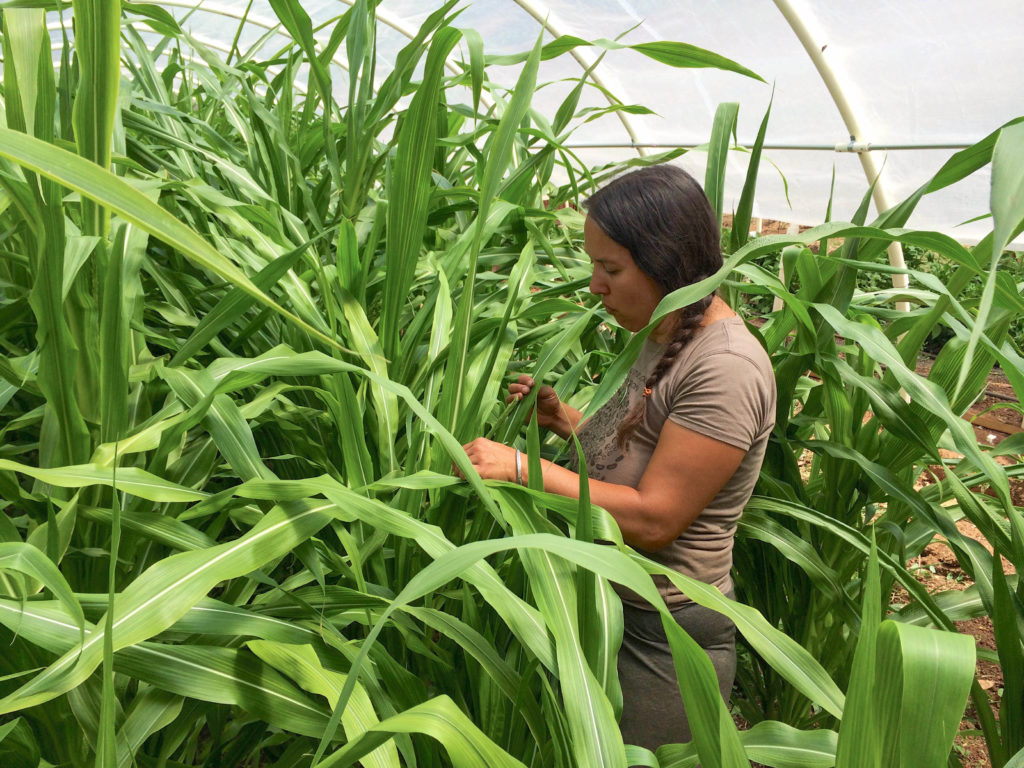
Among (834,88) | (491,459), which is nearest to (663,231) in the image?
(491,459)

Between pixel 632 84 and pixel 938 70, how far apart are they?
5.82ft

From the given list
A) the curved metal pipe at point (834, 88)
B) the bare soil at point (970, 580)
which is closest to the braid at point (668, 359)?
the bare soil at point (970, 580)

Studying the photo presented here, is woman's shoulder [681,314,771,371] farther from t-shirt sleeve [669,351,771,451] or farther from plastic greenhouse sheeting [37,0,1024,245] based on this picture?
plastic greenhouse sheeting [37,0,1024,245]

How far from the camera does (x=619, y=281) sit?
0.79 m

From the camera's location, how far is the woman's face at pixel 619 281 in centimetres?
78

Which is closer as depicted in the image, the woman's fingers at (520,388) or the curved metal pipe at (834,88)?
the woman's fingers at (520,388)

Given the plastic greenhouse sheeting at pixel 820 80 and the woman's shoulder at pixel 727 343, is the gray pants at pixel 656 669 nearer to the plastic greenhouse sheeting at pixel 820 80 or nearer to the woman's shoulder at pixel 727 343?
the woman's shoulder at pixel 727 343

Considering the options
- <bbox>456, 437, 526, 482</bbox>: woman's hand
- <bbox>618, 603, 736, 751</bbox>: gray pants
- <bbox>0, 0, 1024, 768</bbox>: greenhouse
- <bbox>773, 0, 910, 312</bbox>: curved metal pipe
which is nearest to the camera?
<bbox>0, 0, 1024, 768</bbox>: greenhouse

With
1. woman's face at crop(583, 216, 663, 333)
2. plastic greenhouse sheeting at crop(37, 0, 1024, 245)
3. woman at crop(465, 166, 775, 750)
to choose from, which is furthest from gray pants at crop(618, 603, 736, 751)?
plastic greenhouse sheeting at crop(37, 0, 1024, 245)

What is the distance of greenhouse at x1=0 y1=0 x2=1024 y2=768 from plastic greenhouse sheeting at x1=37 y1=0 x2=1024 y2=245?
2.49 ft

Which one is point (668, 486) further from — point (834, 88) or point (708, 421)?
point (834, 88)

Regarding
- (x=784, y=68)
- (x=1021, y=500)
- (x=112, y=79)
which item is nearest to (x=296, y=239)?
(x=112, y=79)

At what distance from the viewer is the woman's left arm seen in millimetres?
711

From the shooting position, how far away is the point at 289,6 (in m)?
0.83
